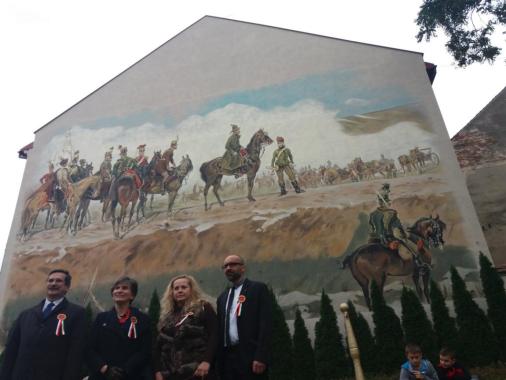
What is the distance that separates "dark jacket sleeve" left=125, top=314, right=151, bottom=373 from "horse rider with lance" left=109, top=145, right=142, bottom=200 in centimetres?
706

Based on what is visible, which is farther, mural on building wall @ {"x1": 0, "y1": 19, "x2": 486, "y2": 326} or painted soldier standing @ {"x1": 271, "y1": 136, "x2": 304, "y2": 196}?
painted soldier standing @ {"x1": 271, "y1": 136, "x2": 304, "y2": 196}

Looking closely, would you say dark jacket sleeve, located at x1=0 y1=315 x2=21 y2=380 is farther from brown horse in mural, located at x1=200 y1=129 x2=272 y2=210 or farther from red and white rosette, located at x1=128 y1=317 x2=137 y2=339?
brown horse in mural, located at x1=200 y1=129 x2=272 y2=210

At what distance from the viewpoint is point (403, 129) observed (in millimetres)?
8938

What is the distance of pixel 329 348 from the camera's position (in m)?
7.01

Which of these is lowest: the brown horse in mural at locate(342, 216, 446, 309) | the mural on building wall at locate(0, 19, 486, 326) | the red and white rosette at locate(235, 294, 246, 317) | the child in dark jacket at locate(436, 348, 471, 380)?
the child in dark jacket at locate(436, 348, 471, 380)

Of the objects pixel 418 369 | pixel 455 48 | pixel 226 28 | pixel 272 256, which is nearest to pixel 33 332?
pixel 418 369

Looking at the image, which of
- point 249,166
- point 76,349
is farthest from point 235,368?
point 249,166

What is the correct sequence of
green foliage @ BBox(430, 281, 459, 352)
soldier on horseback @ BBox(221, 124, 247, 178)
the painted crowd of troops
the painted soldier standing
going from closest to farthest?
green foliage @ BBox(430, 281, 459, 352) → the painted crowd of troops → the painted soldier standing → soldier on horseback @ BBox(221, 124, 247, 178)

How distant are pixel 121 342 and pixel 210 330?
74 cm

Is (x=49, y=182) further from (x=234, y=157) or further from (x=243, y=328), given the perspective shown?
(x=243, y=328)

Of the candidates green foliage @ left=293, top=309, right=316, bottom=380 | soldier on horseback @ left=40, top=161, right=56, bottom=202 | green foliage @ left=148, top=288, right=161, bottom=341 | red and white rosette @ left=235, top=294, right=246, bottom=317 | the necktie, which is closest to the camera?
red and white rosette @ left=235, top=294, right=246, bottom=317

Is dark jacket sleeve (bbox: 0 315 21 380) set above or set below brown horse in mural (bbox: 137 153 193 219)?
below

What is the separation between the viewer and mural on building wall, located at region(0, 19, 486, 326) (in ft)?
25.7

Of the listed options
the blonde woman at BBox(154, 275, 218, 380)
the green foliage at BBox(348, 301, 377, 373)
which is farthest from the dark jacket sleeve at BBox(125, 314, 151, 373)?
the green foliage at BBox(348, 301, 377, 373)
